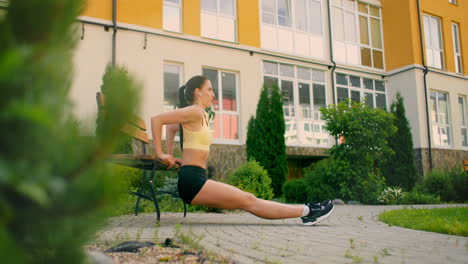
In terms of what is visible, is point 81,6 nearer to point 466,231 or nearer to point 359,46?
point 466,231

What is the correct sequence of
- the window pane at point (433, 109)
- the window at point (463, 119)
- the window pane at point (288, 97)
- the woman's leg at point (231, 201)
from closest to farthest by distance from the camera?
the woman's leg at point (231, 201) < the window pane at point (288, 97) < the window pane at point (433, 109) < the window at point (463, 119)

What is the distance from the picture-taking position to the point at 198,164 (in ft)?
13.4

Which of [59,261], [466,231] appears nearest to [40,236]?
[59,261]

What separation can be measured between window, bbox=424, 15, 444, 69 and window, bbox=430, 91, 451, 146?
1.49m

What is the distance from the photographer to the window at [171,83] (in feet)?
41.5

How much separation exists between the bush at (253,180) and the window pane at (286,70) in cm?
728

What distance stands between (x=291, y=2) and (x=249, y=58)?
346 centimetres

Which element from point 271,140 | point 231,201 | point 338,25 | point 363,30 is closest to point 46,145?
point 231,201

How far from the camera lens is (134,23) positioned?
1224cm

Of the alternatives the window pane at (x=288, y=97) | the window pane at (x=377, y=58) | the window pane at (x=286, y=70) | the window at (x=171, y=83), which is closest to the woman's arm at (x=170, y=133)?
the window at (x=171, y=83)

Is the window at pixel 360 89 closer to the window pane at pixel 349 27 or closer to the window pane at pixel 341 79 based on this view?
the window pane at pixel 341 79

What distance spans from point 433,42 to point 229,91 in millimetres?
11015

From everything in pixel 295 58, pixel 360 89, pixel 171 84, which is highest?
pixel 295 58

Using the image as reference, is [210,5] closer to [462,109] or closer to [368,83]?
[368,83]
